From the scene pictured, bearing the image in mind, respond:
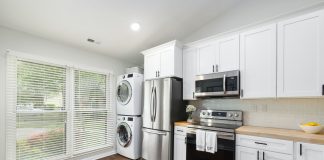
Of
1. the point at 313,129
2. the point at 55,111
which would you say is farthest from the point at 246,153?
the point at 55,111

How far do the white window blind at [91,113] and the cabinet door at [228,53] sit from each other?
108 inches

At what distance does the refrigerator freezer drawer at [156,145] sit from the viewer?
308 centimetres

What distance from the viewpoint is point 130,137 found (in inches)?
148

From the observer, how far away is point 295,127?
7.91 ft

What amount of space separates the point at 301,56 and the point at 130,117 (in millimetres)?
3215

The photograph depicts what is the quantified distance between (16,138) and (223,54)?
3.73m

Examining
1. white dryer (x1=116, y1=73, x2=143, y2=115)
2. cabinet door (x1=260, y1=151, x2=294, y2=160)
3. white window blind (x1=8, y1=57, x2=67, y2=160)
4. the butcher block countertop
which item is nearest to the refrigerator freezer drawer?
white dryer (x1=116, y1=73, x2=143, y2=115)

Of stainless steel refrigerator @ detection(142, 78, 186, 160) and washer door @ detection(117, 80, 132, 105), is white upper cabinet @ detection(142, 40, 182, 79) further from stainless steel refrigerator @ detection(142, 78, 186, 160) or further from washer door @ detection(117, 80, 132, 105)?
washer door @ detection(117, 80, 132, 105)

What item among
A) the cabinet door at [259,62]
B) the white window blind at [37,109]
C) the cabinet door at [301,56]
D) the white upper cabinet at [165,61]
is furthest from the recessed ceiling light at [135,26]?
the cabinet door at [301,56]

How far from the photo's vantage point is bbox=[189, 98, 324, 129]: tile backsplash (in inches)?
90.7

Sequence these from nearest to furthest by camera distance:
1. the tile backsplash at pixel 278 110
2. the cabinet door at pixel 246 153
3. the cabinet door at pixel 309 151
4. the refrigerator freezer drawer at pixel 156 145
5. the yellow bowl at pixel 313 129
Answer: the cabinet door at pixel 309 151 < the yellow bowl at pixel 313 129 < the cabinet door at pixel 246 153 < the tile backsplash at pixel 278 110 < the refrigerator freezer drawer at pixel 156 145

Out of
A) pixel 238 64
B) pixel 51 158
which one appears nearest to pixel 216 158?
pixel 238 64

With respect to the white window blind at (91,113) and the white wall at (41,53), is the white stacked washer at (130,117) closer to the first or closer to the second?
the white window blind at (91,113)

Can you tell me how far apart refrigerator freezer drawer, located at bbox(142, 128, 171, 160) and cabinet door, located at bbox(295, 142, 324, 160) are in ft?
6.04
